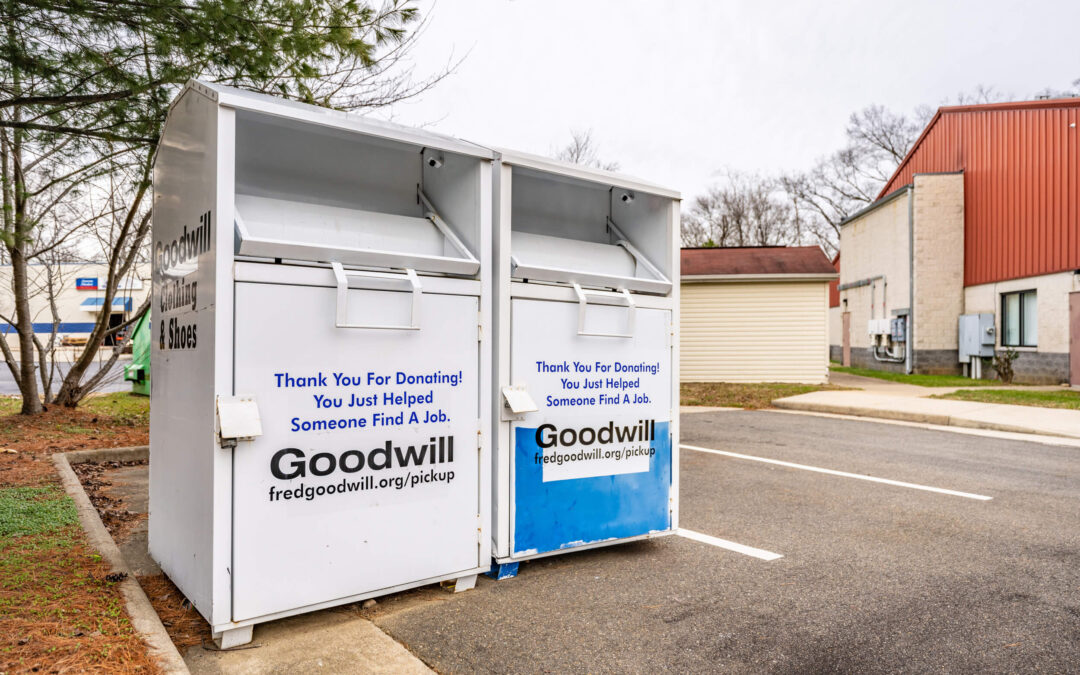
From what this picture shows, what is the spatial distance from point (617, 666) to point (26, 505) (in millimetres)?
4606

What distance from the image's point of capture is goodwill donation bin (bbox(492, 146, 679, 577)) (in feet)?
13.0

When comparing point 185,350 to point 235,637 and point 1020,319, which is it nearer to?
point 235,637

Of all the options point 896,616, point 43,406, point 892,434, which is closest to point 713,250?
point 892,434

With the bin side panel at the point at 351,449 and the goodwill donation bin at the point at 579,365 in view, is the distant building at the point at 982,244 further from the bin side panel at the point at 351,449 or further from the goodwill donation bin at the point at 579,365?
the bin side panel at the point at 351,449

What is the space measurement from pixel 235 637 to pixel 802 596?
111 inches

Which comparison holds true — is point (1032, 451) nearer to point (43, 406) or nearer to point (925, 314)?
point (43, 406)

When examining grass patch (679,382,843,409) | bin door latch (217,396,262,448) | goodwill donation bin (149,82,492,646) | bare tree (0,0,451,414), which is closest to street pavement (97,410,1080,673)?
goodwill donation bin (149,82,492,646)

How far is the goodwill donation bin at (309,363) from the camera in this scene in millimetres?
3082

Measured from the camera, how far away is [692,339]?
20.4 meters

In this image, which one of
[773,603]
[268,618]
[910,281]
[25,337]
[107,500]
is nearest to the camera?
[268,618]

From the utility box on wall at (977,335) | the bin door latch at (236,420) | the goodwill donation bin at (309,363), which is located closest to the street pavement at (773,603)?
the goodwill donation bin at (309,363)

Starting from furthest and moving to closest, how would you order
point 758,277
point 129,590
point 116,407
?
point 758,277, point 116,407, point 129,590

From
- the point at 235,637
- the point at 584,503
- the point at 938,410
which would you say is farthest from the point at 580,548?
the point at 938,410

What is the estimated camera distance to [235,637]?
10.2 ft
